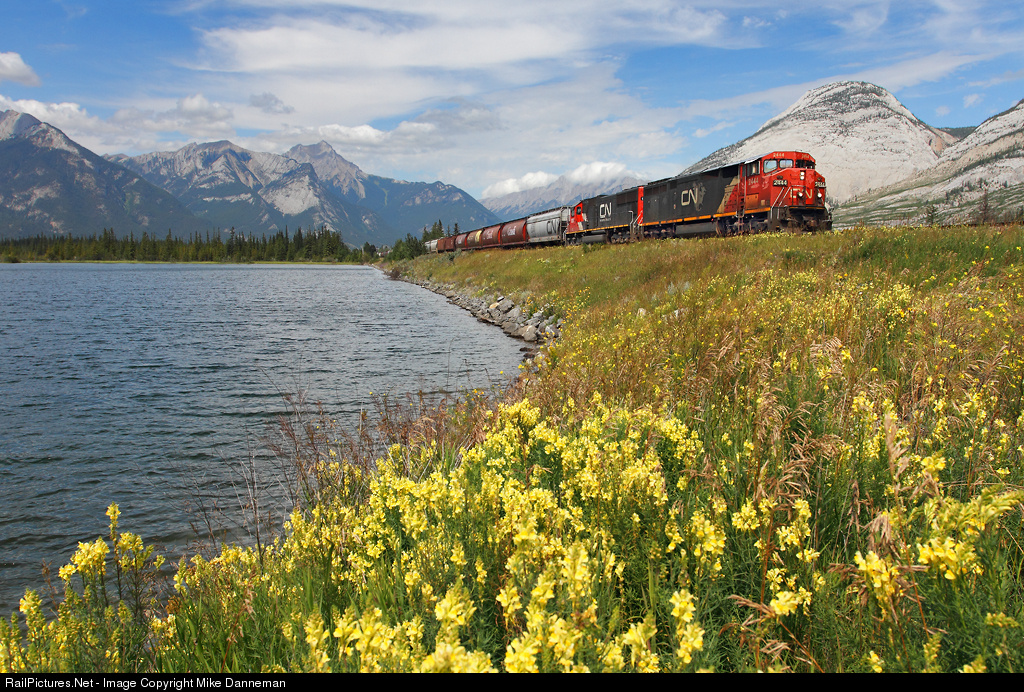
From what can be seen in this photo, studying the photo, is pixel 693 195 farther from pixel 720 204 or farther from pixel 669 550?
pixel 669 550

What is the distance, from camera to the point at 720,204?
3134 cm

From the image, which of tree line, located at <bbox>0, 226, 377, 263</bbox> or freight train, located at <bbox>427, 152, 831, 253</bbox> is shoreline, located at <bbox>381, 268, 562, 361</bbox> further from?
tree line, located at <bbox>0, 226, 377, 263</bbox>

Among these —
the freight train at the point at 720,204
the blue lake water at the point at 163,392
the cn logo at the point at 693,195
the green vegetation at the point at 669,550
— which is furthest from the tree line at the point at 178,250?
the green vegetation at the point at 669,550

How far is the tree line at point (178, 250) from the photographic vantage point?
175m

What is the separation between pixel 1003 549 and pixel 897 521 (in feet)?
3.96

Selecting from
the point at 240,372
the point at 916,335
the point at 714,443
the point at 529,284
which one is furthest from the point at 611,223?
the point at 714,443

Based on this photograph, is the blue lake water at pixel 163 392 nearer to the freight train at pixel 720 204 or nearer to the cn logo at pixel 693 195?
the freight train at pixel 720 204

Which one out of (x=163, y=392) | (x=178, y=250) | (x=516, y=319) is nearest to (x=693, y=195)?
(x=516, y=319)

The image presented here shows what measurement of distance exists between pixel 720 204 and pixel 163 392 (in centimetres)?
2944

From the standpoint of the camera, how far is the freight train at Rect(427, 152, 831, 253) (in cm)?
2733

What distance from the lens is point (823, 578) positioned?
2842 mm

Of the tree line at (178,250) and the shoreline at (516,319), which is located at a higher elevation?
the tree line at (178,250)

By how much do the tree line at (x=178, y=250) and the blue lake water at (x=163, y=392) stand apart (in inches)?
6530

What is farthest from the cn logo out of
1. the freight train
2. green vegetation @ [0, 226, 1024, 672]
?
green vegetation @ [0, 226, 1024, 672]
